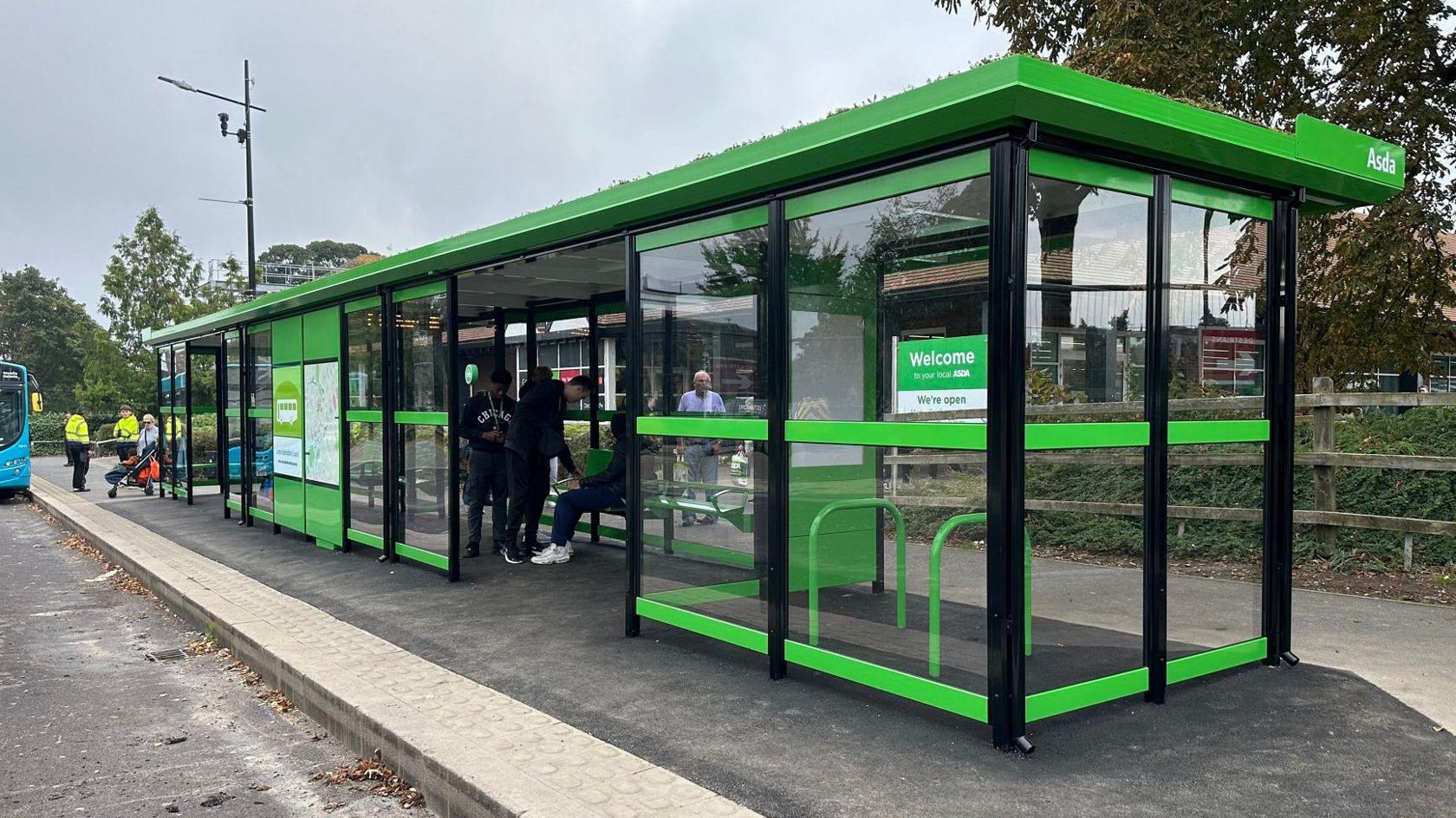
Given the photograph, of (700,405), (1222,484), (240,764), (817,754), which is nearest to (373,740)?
(240,764)

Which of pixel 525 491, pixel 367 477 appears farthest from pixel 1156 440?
pixel 367 477

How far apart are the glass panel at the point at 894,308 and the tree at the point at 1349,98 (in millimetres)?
5349

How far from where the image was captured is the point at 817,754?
414cm

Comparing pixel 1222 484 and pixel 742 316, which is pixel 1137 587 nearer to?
pixel 1222 484

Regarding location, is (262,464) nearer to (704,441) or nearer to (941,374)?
Result: (704,441)

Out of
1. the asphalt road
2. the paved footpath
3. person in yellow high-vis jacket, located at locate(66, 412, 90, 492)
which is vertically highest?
person in yellow high-vis jacket, located at locate(66, 412, 90, 492)

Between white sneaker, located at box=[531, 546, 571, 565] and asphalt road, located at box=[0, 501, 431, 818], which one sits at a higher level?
white sneaker, located at box=[531, 546, 571, 565]

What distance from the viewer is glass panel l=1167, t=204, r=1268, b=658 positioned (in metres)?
4.84

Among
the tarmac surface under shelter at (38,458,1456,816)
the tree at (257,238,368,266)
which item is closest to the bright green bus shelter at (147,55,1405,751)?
the tarmac surface under shelter at (38,458,1456,816)

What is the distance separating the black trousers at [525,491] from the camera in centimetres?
891

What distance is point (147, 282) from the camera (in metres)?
30.2

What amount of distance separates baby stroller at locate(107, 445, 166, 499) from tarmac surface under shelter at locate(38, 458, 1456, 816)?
1330 cm

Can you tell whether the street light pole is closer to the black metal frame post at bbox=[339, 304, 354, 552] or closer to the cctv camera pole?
the cctv camera pole

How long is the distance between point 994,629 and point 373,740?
2.84 metres
